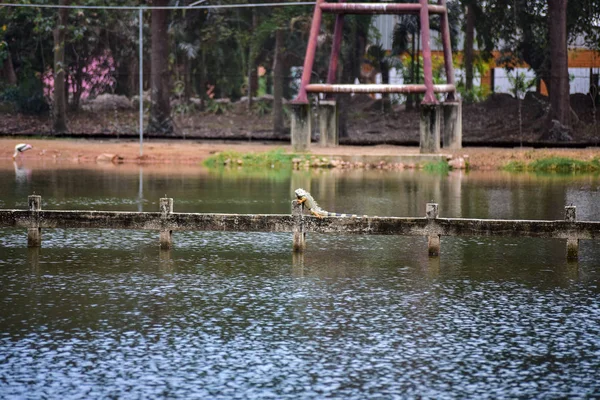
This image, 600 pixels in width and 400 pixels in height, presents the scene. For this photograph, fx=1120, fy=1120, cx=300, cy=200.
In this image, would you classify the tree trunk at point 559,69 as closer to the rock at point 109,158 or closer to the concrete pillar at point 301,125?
the concrete pillar at point 301,125

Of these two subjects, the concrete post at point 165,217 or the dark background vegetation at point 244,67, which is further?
the dark background vegetation at point 244,67

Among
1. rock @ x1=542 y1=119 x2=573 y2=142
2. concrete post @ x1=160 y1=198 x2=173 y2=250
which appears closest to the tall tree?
rock @ x1=542 y1=119 x2=573 y2=142

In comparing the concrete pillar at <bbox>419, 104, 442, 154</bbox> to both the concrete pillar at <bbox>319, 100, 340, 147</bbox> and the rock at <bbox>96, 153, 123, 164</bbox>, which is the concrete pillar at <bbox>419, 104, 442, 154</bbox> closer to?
the concrete pillar at <bbox>319, 100, 340, 147</bbox>

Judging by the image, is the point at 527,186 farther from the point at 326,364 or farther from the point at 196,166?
the point at 326,364

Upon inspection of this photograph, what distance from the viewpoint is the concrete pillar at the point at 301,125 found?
142 feet

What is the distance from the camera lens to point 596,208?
93.2 ft

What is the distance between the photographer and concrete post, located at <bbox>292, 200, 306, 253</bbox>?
19766mm

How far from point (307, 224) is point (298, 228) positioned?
0.68ft

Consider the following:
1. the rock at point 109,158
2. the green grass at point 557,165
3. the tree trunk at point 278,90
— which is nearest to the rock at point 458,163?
the green grass at point 557,165

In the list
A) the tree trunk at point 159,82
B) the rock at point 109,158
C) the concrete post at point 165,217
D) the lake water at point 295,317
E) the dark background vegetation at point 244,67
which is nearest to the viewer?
the lake water at point 295,317

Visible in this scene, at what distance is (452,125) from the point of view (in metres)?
45.8

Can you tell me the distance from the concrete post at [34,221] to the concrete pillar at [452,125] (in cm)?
2708

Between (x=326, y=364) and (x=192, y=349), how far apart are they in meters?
1.70

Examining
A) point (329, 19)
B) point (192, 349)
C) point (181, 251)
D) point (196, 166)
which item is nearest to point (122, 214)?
point (181, 251)
